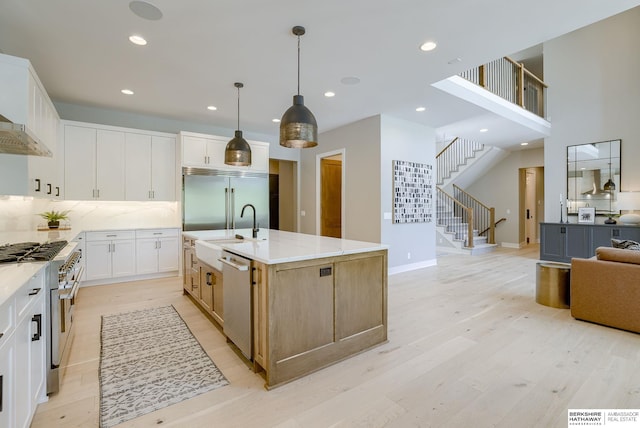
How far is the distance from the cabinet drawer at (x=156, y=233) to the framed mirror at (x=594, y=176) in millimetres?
8243

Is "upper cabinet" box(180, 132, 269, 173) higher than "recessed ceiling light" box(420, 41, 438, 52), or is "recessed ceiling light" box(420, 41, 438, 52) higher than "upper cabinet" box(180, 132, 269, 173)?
"recessed ceiling light" box(420, 41, 438, 52)

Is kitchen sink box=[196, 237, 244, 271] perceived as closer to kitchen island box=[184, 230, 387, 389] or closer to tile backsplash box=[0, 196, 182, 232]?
kitchen island box=[184, 230, 387, 389]

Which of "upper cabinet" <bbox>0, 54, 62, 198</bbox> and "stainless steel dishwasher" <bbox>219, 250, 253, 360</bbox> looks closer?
"stainless steel dishwasher" <bbox>219, 250, 253, 360</bbox>

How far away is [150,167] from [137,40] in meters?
2.65

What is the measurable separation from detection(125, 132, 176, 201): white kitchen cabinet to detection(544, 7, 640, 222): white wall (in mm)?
8179

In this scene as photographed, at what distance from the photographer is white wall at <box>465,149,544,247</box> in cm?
884

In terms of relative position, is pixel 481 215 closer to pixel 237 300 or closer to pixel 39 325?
pixel 237 300

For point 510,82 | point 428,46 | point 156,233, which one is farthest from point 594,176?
point 156,233

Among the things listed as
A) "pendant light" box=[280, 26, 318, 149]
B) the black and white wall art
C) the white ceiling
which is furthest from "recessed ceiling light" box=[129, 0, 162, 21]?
the black and white wall art

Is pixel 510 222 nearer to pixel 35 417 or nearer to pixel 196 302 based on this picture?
pixel 196 302

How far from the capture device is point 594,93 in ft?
20.4

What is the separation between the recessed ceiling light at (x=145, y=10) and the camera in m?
2.37

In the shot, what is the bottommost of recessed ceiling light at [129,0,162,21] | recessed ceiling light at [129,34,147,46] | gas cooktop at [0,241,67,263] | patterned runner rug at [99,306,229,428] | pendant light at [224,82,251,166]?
patterned runner rug at [99,306,229,428]

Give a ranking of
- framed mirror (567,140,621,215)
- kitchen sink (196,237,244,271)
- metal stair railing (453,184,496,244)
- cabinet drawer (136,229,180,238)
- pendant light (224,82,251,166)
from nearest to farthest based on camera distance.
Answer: kitchen sink (196,237,244,271) < pendant light (224,82,251,166) < cabinet drawer (136,229,180,238) < framed mirror (567,140,621,215) < metal stair railing (453,184,496,244)
